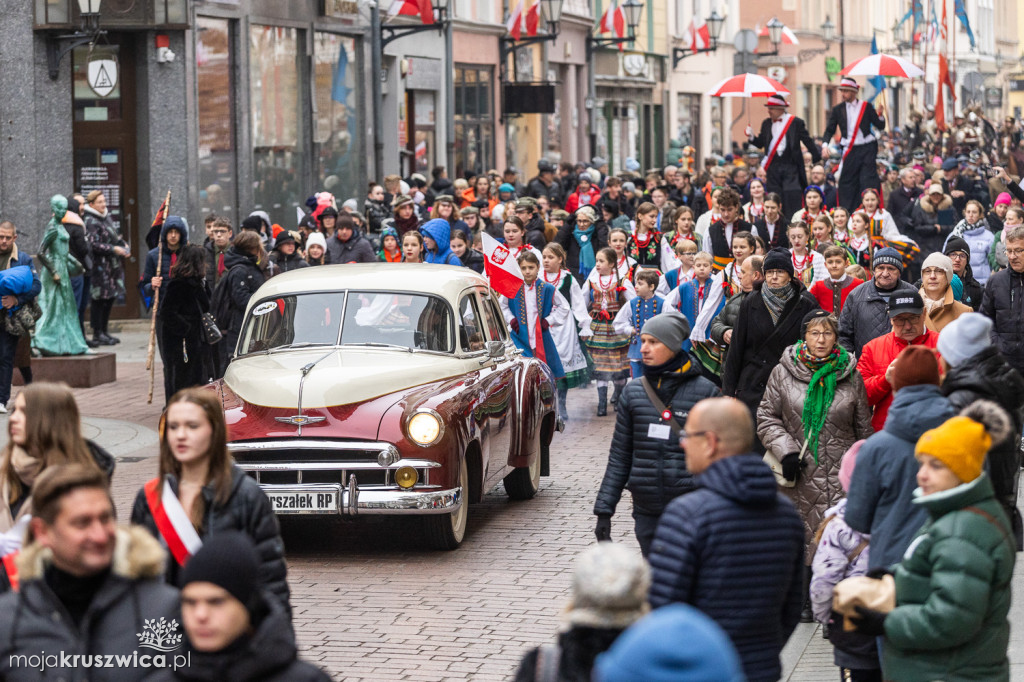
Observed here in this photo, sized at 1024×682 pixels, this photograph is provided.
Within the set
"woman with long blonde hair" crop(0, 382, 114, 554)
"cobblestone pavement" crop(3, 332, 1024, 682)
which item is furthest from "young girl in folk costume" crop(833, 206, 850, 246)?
"woman with long blonde hair" crop(0, 382, 114, 554)

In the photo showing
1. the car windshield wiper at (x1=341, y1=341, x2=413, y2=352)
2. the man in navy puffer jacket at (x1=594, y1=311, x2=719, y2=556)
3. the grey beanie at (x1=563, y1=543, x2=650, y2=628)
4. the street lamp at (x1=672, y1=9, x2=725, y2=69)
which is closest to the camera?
the grey beanie at (x1=563, y1=543, x2=650, y2=628)

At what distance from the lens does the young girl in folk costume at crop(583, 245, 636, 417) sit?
Result: 15891mm

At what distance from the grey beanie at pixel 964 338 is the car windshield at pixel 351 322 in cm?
458

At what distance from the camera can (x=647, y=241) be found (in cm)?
1925

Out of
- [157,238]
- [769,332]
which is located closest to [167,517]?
[769,332]

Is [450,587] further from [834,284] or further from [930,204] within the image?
[930,204]

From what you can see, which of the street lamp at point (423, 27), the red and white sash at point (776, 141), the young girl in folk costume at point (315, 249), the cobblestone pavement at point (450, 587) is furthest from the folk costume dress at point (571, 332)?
the street lamp at point (423, 27)

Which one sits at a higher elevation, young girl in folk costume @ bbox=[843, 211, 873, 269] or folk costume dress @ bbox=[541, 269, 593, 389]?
young girl in folk costume @ bbox=[843, 211, 873, 269]

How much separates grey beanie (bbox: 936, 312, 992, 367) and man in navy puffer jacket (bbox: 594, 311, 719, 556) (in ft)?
3.76

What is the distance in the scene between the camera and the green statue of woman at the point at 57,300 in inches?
701

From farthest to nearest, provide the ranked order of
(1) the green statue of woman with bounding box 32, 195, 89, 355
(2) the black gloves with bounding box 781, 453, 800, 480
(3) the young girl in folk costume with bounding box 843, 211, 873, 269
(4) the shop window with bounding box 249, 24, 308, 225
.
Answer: (4) the shop window with bounding box 249, 24, 308, 225 → (3) the young girl in folk costume with bounding box 843, 211, 873, 269 → (1) the green statue of woman with bounding box 32, 195, 89, 355 → (2) the black gloves with bounding box 781, 453, 800, 480

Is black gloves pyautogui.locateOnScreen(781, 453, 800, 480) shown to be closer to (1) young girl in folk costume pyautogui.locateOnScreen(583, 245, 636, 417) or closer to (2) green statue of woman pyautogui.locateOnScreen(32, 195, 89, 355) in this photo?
(1) young girl in folk costume pyautogui.locateOnScreen(583, 245, 636, 417)

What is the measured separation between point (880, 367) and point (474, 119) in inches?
1118

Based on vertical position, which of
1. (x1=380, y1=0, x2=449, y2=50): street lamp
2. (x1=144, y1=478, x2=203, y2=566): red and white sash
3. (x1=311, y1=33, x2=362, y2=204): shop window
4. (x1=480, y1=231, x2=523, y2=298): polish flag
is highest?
(x1=380, y1=0, x2=449, y2=50): street lamp
